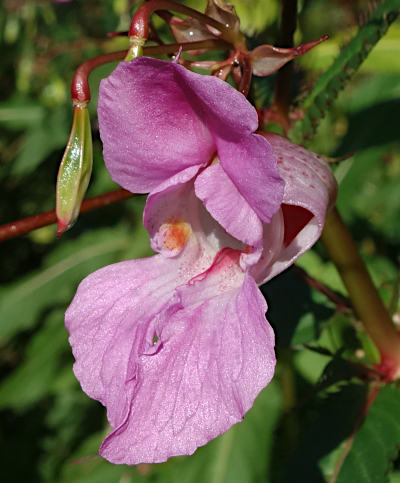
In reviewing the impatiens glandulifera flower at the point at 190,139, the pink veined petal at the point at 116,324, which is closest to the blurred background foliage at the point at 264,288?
the impatiens glandulifera flower at the point at 190,139

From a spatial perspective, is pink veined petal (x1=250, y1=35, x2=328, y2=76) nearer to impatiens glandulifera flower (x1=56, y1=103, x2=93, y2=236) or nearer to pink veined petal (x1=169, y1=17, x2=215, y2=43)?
pink veined petal (x1=169, y1=17, x2=215, y2=43)

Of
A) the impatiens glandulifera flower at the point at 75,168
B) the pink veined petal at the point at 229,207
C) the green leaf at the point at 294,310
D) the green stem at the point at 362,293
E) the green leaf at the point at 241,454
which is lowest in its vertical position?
the green leaf at the point at 241,454

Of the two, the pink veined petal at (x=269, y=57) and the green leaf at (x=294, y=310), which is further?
the green leaf at (x=294, y=310)

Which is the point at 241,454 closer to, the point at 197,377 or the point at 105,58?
the point at 197,377

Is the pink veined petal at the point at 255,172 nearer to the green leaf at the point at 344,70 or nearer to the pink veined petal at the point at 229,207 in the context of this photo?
the pink veined petal at the point at 229,207

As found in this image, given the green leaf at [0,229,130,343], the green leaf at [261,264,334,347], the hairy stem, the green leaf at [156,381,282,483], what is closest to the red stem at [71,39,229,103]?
the hairy stem

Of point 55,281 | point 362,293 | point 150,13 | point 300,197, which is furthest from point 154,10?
point 55,281
